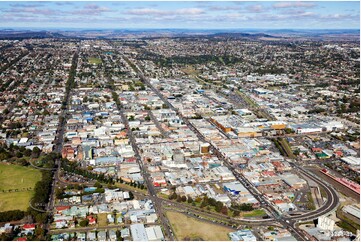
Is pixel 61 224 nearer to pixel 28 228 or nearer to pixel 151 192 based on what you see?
pixel 28 228

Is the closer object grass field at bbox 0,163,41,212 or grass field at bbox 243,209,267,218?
grass field at bbox 243,209,267,218

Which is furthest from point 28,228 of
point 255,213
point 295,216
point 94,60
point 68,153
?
point 94,60

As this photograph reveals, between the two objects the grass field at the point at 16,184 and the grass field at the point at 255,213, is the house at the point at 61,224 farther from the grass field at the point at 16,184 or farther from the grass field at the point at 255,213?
the grass field at the point at 255,213

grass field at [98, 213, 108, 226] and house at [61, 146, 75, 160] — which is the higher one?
house at [61, 146, 75, 160]

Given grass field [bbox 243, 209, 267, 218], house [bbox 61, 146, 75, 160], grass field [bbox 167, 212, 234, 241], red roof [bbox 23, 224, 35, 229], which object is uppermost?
house [bbox 61, 146, 75, 160]

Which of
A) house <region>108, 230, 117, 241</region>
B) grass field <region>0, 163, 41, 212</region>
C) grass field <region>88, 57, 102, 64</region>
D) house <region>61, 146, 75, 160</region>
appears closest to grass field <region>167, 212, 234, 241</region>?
house <region>108, 230, 117, 241</region>

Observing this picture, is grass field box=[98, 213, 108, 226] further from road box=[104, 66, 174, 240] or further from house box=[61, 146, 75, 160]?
house box=[61, 146, 75, 160]

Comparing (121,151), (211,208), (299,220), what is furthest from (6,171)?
(299,220)
